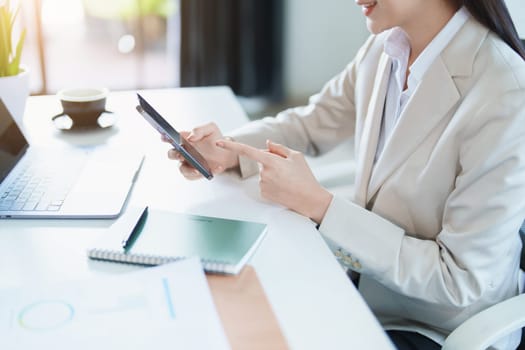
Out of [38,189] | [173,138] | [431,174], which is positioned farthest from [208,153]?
[431,174]

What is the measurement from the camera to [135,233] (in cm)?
84

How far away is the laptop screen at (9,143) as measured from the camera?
3.40 ft

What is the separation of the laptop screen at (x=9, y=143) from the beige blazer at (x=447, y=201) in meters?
0.41

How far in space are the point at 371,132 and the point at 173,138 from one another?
385 mm

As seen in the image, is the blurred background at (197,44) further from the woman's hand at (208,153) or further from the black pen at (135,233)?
the black pen at (135,233)

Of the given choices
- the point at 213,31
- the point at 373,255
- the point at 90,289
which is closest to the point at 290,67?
the point at 213,31

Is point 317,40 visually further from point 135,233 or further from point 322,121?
point 135,233

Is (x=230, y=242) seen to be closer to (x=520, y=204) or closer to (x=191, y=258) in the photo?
(x=191, y=258)

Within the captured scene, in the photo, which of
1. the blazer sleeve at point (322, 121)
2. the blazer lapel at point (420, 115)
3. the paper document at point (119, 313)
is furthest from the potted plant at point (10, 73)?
the blazer lapel at point (420, 115)

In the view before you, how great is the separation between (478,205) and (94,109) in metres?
0.84

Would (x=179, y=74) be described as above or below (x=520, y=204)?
below

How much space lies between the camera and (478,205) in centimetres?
88

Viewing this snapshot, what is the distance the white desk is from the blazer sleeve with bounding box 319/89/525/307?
3.4 inches

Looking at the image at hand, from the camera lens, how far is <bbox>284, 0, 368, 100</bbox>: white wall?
2783mm
